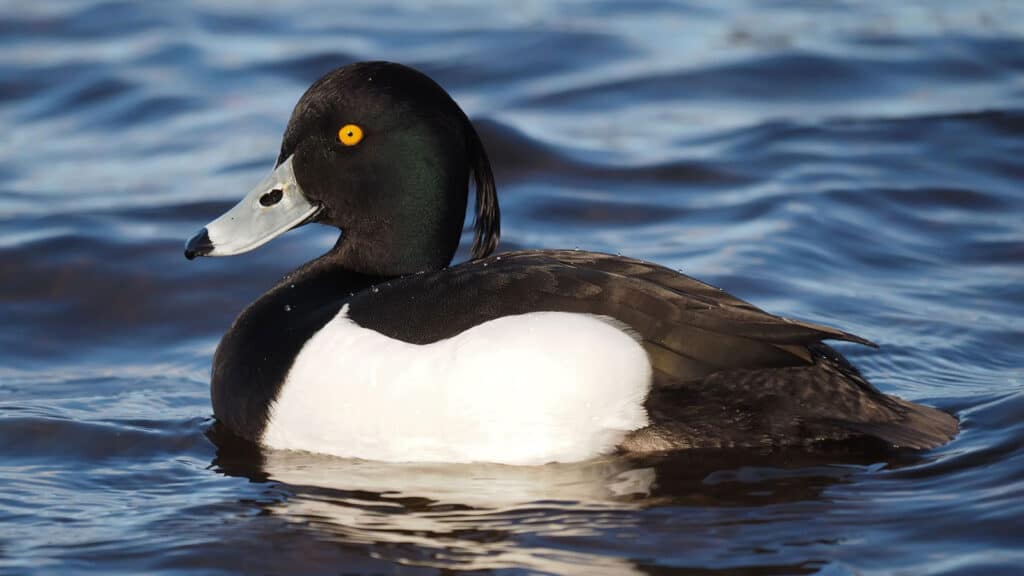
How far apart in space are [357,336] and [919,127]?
5.08 m

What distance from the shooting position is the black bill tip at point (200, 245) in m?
4.90

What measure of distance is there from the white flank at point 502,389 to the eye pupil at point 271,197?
2.69ft

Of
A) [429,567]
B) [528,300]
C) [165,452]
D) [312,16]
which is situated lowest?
[429,567]

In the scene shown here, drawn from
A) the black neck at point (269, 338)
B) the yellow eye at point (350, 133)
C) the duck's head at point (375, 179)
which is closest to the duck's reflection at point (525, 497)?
the black neck at point (269, 338)

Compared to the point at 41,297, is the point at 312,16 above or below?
above

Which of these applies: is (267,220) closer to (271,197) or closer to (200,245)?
(271,197)

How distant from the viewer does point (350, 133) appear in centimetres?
482

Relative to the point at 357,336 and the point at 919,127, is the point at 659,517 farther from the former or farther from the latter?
the point at 919,127

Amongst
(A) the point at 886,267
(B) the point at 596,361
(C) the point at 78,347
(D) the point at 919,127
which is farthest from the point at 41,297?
(D) the point at 919,127

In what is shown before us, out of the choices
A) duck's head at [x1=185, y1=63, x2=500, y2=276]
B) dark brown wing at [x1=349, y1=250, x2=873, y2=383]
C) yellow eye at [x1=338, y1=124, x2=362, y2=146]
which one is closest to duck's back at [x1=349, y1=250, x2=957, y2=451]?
dark brown wing at [x1=349, y1=250, x2=873, y2=383]

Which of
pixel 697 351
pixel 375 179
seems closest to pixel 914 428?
pixel 697 351

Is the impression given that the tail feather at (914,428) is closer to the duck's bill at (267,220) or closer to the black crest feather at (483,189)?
the black crest feather at (483,189)

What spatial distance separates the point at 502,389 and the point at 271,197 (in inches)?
49.5

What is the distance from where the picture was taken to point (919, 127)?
27.9ft
